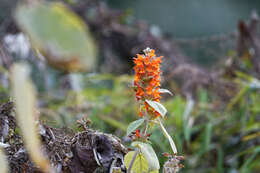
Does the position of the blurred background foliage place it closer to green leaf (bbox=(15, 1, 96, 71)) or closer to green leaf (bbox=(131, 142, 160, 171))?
green leaf (bbox=(131, 142, 160, 171))

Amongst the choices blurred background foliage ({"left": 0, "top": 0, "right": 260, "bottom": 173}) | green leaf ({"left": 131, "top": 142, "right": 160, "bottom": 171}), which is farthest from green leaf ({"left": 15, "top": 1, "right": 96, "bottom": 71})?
blurred background foliage ({"left": 0, "top": 0, "right": 260, "bottom": 173})

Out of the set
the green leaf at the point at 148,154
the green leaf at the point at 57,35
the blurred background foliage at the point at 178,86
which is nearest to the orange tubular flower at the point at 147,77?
the green leaf at the point at 148,154

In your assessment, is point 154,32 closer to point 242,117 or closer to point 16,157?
point 242,117

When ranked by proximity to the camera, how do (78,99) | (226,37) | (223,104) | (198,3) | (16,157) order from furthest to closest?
(198,3) < (226,37) < (223,104) < (78,99) < (16,157)

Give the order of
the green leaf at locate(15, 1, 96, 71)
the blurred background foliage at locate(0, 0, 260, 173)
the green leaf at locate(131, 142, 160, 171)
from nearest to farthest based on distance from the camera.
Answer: the green leaf at locate(15, 1, 96, 71), the green leaf at locate(131, 142, 160, 171), the blurred background foliage at locate(0, 0, 260, 173)

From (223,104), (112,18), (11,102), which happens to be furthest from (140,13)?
(11,102)

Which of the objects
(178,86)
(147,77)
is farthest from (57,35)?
(178,86)
